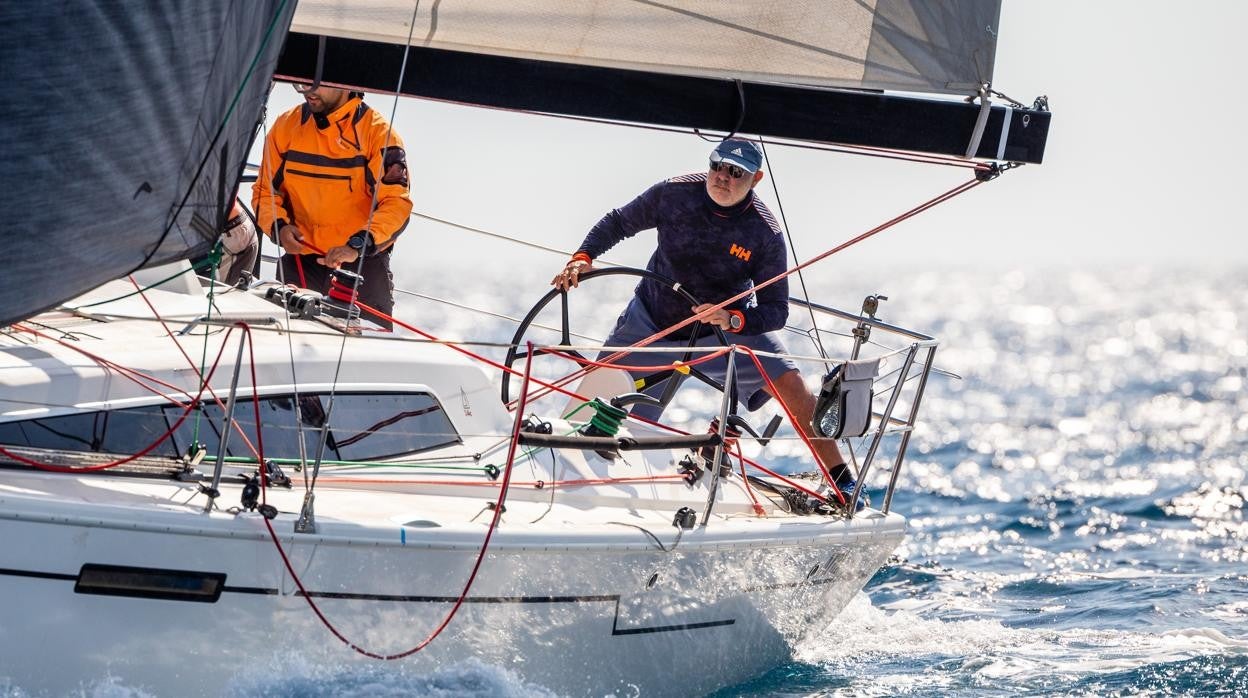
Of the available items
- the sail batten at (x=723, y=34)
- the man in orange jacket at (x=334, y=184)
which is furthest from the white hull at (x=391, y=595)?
the man in orange jacket at (x=334, y=184)

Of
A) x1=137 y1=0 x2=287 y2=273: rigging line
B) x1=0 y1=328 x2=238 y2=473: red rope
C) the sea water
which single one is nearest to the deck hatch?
the sea water

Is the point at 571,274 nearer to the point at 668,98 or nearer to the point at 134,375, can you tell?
the point at 668,98

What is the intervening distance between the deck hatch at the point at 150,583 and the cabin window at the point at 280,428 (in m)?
0.60

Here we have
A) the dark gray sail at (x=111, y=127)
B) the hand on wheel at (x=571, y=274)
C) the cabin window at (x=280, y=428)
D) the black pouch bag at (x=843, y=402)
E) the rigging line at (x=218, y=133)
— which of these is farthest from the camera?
the hand on wheel at (x=571, y=274)

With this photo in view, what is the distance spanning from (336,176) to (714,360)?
5.40 ft

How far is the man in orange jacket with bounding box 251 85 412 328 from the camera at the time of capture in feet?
19.1

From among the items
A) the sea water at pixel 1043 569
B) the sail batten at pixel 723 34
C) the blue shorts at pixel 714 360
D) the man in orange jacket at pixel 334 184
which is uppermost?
the sail batten at pixel 723 34

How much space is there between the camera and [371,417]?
497 cm

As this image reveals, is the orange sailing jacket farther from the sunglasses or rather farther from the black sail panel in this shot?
the sunglasses

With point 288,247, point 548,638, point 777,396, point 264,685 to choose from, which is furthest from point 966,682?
point 288,247

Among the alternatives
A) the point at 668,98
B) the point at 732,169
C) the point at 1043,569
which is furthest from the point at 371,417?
the point at 1043,569

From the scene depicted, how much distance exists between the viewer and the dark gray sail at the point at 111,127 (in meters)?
3.49

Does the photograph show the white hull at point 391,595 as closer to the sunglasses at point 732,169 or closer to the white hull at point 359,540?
the white hull at point 359,540

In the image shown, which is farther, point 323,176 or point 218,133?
point 323,176
